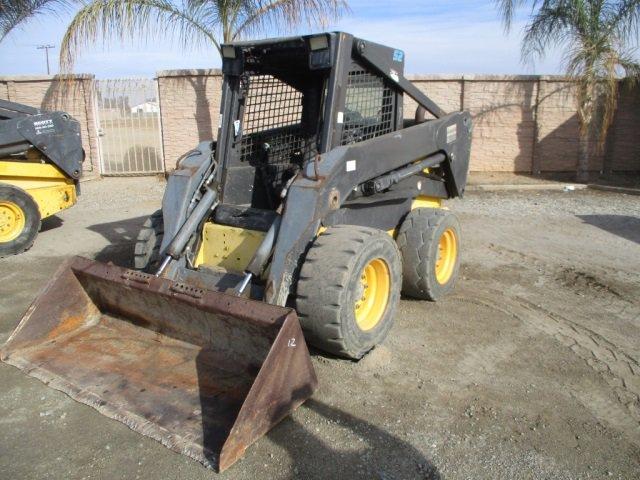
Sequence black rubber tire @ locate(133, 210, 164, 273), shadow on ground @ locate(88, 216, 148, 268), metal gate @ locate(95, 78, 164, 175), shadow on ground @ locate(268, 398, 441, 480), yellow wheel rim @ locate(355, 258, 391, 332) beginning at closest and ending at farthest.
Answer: shadow on ground @ locate(268, 398, 441, 480), yellow wheel rim @ locate(355, 258, 391, 332), black rubber tire @ locate(133, 210, 164, 273), shadow on ground @ locate(88, 216, 148, 268), metal gate @ locate(95, 78, 164, 175)

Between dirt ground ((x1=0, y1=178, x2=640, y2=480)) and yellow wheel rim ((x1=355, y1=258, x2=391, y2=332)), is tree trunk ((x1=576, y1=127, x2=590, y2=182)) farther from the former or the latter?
yellow wheel rim ((x1=355, y1=258, x2=391, y2=332))

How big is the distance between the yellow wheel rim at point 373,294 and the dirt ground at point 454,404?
28cm

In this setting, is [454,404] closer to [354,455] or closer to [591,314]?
[354,455]

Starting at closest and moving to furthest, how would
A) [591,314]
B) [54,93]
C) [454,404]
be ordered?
[454,404] → [591,314] → [54,93]

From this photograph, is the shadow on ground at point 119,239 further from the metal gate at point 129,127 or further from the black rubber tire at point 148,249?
the metal gate at point 129,127

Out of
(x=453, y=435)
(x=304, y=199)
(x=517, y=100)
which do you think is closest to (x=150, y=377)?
(x=304, y=199)

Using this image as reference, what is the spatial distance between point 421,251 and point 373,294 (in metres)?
1.02

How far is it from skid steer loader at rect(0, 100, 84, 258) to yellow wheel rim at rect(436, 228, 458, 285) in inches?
201

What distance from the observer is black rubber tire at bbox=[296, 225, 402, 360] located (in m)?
3.56

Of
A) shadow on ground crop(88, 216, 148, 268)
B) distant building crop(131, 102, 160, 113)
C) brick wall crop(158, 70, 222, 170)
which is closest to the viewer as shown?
shadow on ground crop(88, 216, 148, 268)

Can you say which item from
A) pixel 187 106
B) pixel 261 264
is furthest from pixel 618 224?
pixel 187 106

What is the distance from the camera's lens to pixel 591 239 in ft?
25.1

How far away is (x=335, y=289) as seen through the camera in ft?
11.6

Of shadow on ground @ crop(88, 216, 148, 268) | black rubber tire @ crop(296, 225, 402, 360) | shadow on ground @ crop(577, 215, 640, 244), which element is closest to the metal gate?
shadow on ground @ crop(88, 216, 148, 268)
